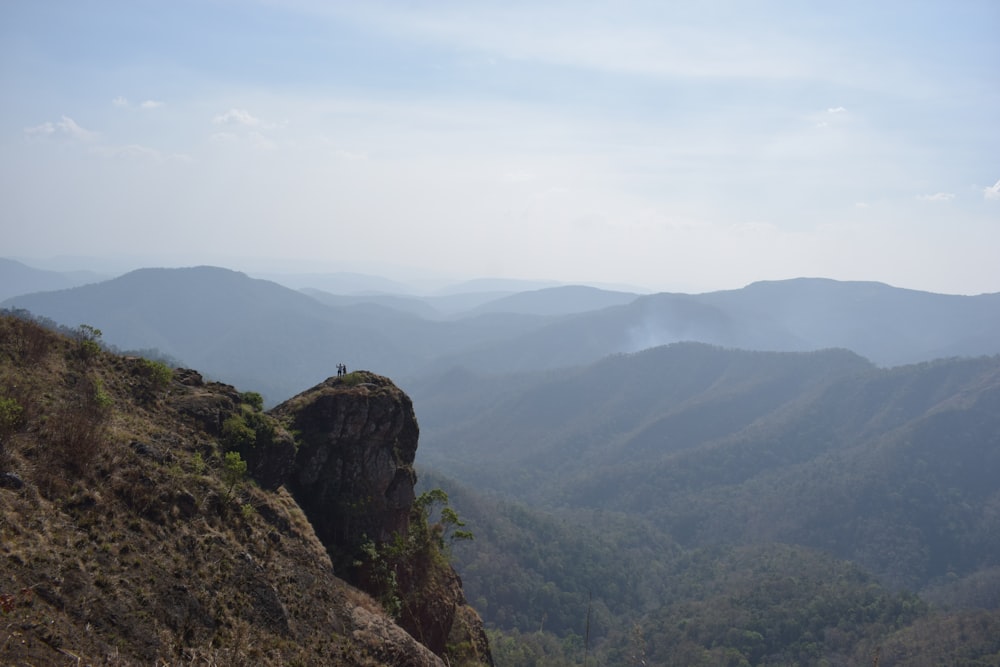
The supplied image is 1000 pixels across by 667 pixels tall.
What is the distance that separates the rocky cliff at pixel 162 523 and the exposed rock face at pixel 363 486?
0.12 m

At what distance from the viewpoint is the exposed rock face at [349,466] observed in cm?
2400

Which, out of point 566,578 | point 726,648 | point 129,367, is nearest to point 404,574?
point 129,367

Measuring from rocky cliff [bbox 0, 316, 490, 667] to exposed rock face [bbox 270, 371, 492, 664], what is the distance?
121mm

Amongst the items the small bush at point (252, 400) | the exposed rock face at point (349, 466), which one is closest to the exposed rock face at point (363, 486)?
the exposed rock face at point (349, 466)

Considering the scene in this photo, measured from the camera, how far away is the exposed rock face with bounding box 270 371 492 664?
78.6ft

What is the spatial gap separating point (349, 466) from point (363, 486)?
1.01 m

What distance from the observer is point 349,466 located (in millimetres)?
24922

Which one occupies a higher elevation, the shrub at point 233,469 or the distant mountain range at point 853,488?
the shrub at point 233,469

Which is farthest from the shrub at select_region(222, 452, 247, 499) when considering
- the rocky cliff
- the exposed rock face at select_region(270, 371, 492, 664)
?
the exposed rock face at select_region(270, 371, 492, 664)

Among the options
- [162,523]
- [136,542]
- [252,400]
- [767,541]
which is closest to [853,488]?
[767,541]

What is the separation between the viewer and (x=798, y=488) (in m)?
162

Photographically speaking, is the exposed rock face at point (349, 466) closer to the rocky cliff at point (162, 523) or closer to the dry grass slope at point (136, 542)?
the rocky cliff at point (162, 523)

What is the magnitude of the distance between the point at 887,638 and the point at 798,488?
88.3 m

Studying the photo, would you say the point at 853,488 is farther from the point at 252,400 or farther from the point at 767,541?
the point at 252,400
